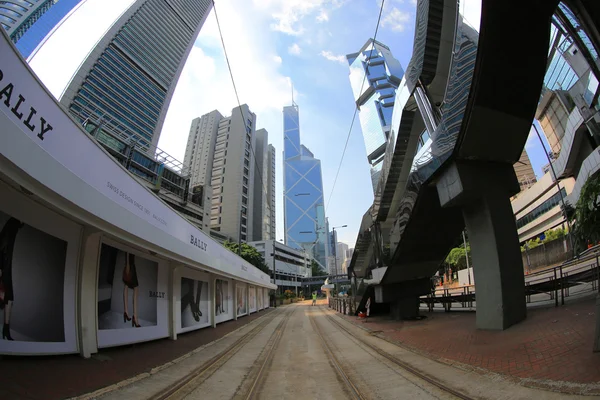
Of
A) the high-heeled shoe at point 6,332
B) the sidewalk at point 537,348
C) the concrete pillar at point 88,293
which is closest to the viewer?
the sidewalk at point 537,348

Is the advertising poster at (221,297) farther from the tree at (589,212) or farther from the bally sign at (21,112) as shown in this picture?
the tree at (589,212)

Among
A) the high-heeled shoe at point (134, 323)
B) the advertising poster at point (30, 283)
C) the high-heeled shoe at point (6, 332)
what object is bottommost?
the high-heeled shoe at point (134, 323)

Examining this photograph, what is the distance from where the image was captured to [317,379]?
19.1 ft

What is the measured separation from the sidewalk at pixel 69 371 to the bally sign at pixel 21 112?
150 inches

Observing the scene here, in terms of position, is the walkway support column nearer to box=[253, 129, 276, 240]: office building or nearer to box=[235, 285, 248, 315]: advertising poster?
box=[235, 285, 248, 315]: advertising poster

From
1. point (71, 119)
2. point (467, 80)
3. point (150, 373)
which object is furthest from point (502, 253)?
point (71, 119)

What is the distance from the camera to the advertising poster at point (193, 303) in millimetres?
12266

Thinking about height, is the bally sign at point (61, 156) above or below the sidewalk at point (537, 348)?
above

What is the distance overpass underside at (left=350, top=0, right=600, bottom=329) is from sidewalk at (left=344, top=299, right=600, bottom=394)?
31.0 inches

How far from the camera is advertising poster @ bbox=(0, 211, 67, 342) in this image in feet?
16.2

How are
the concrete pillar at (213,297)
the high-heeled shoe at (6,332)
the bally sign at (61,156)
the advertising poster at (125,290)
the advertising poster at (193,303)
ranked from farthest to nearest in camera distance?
the concrete pillar at (213,297)
the advertising poster at (193,303)
the advertising poster at (125,290)
the high-heeled shoe at (6,332)
the bally sign at (61,156)

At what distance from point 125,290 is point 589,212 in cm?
1063

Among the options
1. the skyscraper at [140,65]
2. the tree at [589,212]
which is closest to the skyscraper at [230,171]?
the skyscraper at [140,65]

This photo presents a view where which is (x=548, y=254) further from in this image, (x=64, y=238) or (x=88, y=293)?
(x=64, y=238)
